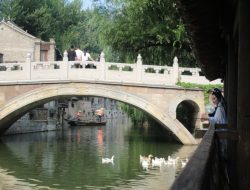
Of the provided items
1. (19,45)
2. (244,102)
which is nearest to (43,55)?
(19,45)

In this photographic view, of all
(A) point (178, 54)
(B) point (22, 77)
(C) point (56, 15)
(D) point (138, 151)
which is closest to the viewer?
(D) point (138, 151)

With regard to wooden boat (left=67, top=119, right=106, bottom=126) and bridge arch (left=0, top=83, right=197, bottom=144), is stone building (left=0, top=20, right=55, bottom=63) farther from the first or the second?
bridge arch (left=0, top=83, right=197, bottom=144)

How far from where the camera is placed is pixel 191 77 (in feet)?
60.6

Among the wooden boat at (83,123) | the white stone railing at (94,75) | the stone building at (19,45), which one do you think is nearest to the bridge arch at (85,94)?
the white stone railing at (94,75)

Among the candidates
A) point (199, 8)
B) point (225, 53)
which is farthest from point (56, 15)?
point (199, 8)

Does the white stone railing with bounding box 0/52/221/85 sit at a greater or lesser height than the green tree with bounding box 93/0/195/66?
lesser

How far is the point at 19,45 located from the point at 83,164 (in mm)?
15878

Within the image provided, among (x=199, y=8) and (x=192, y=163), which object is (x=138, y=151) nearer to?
(x=199, y=8)

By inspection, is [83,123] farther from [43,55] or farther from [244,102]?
[244,102]

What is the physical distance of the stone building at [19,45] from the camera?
2789cm

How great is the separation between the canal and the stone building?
27.8 feet

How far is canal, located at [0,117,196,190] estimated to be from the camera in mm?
10867

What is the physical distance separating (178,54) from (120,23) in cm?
242

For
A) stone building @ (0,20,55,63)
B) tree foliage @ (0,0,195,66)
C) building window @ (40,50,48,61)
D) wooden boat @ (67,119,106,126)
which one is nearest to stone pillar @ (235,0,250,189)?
tree foliage @ (0,0,195,66)
